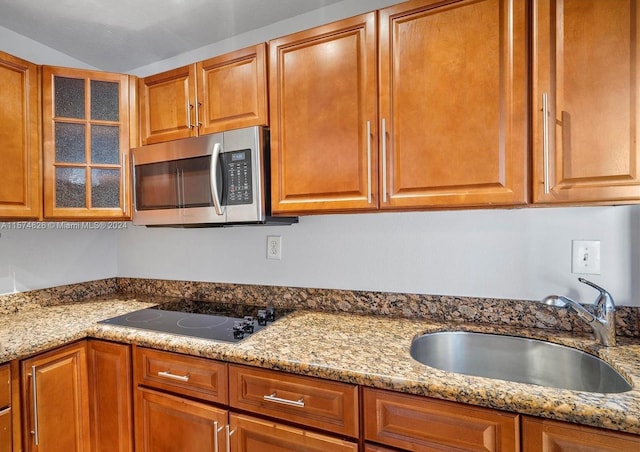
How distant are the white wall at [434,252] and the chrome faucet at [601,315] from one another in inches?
5.7

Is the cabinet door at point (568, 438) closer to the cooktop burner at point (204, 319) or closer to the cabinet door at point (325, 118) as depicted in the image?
the cabinet door at point (325, 118)

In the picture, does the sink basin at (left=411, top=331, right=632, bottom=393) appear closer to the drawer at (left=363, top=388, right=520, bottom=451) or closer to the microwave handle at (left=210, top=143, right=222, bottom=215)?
the drawer at (left=363, top=388, right=520, bottom=451)

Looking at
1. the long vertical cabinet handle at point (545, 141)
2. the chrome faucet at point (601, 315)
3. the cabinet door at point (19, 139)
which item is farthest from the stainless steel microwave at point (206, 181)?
the chrome faucet at point (601, 315)

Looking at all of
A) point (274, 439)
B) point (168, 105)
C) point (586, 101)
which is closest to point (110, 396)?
point (274, 439)

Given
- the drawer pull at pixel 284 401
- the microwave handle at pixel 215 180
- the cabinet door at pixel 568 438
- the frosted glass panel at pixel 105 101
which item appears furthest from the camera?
the frosted glass panel at pixel 105 101

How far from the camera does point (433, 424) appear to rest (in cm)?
90

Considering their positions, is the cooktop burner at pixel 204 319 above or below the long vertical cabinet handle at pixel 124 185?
below

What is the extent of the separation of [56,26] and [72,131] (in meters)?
0.56

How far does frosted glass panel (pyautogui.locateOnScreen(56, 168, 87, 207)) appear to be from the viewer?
163 cm

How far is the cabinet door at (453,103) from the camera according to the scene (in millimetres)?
1042

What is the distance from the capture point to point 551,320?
1.26 m

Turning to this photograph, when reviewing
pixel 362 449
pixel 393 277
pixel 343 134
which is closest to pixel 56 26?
pixel 343 134

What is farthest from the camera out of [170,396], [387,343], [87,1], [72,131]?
[72,131]

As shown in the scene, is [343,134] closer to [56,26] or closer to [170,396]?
[170,396]
